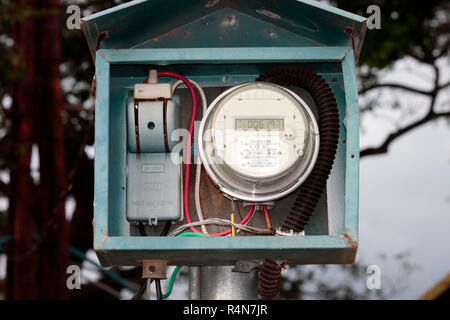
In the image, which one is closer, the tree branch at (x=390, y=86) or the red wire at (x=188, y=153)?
the red wire at (x=188, y=153)

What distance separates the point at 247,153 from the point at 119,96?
2.18ft

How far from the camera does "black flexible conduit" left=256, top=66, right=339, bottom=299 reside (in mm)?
2689

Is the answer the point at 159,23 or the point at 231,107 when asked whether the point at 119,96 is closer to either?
the point at 159,23

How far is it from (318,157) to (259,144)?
0.74ft

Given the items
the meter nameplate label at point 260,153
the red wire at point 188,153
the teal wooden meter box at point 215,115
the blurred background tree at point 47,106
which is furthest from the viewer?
the blurred background tree at point 47,106

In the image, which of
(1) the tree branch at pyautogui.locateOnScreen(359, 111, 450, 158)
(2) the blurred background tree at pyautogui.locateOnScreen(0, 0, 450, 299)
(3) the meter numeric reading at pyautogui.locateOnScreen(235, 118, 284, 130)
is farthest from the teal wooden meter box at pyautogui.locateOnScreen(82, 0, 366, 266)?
(1) the tree branch at pyautogui.locateOnScreen(359, 111, 450, 158)

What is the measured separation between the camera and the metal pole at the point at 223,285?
2.66 m

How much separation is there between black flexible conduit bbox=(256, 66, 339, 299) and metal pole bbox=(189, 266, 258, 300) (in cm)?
5

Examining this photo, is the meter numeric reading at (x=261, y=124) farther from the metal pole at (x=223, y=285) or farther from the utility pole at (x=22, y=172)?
the utility pole at (x=22, y=172)

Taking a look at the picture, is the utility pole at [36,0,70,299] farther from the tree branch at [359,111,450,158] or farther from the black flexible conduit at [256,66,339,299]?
the black flexible conduit at [256,66,339,299]

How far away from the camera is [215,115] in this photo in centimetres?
276

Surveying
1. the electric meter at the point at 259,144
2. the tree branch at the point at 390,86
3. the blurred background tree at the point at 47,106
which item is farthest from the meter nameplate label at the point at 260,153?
the tree branch at the point at 390,86

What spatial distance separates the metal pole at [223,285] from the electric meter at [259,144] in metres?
0.27
